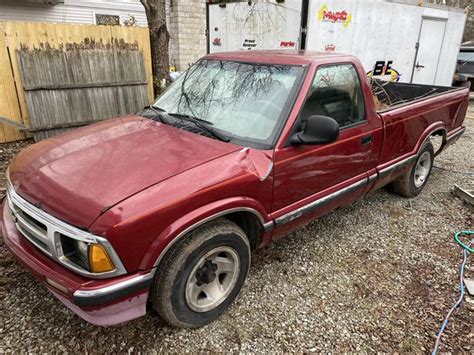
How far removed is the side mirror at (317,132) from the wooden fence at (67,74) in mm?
5186

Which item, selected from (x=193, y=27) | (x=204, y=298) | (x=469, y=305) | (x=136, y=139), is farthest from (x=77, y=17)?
(x=469, y=305)

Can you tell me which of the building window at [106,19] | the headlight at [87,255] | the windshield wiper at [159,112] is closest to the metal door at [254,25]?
the windshield wiper at [159,112]

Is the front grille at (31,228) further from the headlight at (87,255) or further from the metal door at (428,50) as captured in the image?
the metal door at (428,50)

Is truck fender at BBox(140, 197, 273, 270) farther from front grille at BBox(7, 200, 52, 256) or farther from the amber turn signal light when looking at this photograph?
front grille at BBox(7, 200, 52, 256)

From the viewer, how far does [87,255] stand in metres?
1.93

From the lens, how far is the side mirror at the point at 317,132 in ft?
8.43

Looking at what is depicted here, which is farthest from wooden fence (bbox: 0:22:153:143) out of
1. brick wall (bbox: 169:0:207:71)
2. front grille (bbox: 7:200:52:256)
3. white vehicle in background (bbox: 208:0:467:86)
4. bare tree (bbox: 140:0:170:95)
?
brick wall (bbox: 169:0:207:71)

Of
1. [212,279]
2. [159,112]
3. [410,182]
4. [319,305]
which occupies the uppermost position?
[159,112]

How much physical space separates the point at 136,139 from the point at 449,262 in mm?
3094

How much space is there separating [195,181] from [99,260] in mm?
702

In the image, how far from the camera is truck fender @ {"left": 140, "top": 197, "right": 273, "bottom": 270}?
6.72 ft

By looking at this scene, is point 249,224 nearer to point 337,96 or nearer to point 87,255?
point 87,255

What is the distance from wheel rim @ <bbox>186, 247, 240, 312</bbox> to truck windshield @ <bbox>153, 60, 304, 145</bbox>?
0.88 m

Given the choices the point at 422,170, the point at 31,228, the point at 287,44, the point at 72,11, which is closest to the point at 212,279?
the point at 31,228
